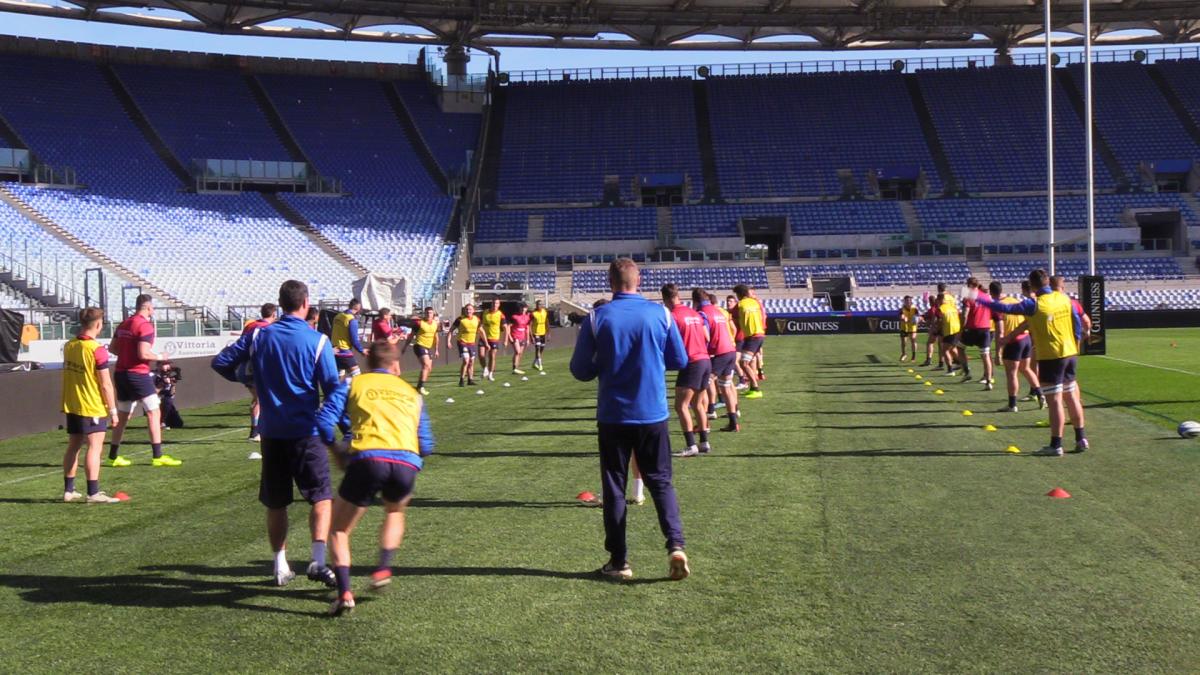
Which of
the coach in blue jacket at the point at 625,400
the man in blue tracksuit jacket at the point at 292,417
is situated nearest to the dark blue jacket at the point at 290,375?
the man in blue tracksuit jacket at the point at 292,417

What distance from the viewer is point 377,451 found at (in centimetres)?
628

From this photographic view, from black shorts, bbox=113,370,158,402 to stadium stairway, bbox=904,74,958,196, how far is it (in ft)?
178

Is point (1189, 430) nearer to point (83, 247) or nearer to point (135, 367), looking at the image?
point (135, 367)

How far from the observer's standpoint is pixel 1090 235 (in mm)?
23625

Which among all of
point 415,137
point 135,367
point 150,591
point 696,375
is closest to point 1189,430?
point 696,375

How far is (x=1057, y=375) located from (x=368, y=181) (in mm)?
49953

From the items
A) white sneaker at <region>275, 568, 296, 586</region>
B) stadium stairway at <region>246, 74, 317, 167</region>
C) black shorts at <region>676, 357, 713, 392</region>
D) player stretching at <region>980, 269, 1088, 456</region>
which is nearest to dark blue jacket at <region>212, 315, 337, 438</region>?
white sneaker at <region>275, 568, 296, 586</region>

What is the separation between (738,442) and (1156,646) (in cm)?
832

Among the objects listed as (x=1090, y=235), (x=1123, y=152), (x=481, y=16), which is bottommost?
(x=1090, y=235)

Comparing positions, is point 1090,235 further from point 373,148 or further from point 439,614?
point 373,148

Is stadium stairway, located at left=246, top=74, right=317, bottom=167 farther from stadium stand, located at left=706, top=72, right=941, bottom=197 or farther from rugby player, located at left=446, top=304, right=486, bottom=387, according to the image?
rugby player, located at left=446, top=304, right=486, bottom=387

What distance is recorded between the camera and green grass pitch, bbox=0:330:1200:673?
17.8ft

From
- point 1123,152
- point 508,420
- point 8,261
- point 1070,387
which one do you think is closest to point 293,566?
point 1070,387

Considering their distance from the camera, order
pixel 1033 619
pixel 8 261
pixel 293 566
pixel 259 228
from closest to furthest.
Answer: pixel 1033 619 → pixel 293 566 → pixel 8 261 → pixel 259 228
